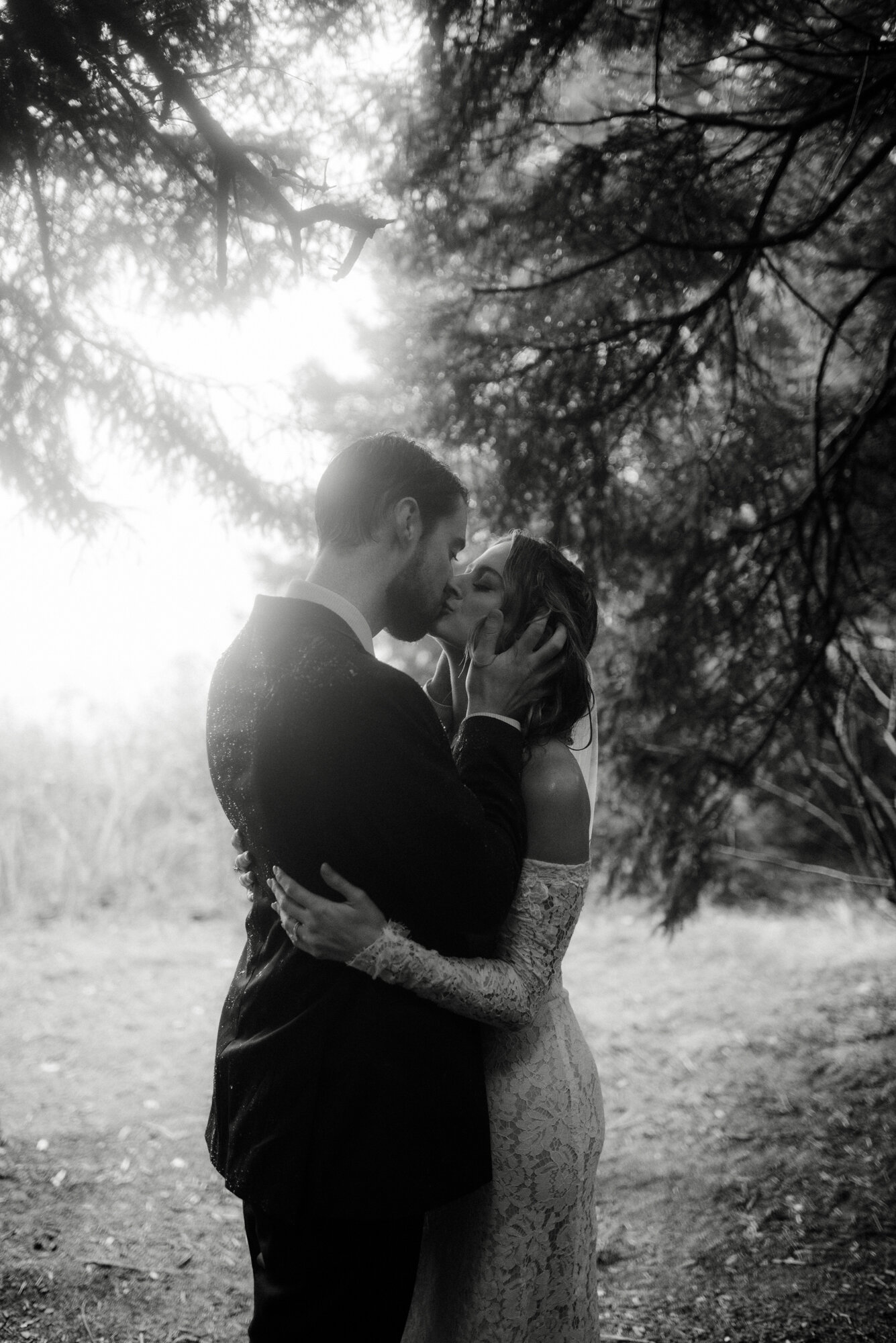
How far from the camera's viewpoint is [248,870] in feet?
5.40

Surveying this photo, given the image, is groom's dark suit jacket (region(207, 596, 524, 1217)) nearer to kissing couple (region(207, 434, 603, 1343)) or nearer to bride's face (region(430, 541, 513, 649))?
kissing couple (region(207, 434, 603, 1343))

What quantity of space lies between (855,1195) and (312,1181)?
268cm

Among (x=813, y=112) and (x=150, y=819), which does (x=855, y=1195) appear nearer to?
(x=813, y=112)

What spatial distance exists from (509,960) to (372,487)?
88 centimetres

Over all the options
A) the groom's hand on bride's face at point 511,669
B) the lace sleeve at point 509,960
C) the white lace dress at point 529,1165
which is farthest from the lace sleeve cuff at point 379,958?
the groom's hand on bride's face at point 511,669

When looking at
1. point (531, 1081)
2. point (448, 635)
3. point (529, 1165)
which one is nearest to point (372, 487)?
point (448, 635)

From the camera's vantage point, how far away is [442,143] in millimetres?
2861

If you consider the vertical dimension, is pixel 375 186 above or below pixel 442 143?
below

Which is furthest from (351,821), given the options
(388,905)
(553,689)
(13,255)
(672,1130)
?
(672,1130)

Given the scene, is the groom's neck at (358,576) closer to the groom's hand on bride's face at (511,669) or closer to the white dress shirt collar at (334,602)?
the white dress shirt collar at (334,602)

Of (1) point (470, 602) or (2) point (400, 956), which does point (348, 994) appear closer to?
(2) point (400, 956)

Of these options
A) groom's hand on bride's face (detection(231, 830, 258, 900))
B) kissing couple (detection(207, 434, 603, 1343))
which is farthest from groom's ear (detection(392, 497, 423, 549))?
groom's hand on bride's face (detection(231, 830, 258, 900))

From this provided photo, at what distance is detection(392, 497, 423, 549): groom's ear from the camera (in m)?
1.68

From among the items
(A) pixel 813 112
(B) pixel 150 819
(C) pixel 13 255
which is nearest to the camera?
(C) pixel 13 255
